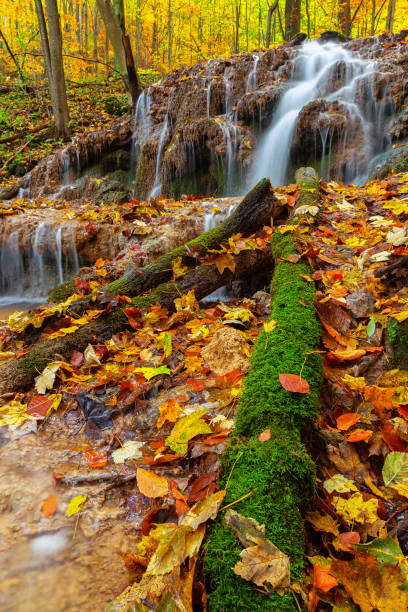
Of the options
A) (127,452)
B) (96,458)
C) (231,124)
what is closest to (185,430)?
(127,452)

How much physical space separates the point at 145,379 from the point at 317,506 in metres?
1.26

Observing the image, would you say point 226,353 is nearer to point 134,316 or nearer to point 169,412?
point 169,412

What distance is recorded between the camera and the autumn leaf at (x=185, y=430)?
1525 millimetres

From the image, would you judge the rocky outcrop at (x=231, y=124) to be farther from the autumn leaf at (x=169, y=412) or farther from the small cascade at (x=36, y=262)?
the autumn leaf at (x=169, y=412)

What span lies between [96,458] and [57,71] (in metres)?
14.4

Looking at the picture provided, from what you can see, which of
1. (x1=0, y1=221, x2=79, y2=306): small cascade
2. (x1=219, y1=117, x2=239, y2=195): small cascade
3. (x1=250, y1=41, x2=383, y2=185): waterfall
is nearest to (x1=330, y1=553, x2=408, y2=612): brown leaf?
(x1=0, y1=221, x2=79, y2=306): small cascade

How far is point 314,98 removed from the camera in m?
8.65

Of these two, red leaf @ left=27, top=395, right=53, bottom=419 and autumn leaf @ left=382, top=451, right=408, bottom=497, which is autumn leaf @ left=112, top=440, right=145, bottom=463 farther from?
autumn leaf @ left=382, top=451, right=408, bottom=497

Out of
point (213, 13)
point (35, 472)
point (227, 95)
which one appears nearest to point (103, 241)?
point (35, 472)

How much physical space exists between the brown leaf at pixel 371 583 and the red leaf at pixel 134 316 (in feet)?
6.94

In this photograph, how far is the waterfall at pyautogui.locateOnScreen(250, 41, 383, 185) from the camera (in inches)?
292

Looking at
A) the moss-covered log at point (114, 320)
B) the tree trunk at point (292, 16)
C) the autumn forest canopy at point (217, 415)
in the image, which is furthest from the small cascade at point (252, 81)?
the moss-covered log at point (114, 320)

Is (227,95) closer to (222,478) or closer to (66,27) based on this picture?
(222,478)

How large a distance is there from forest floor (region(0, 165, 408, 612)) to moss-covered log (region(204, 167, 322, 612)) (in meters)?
0.05
